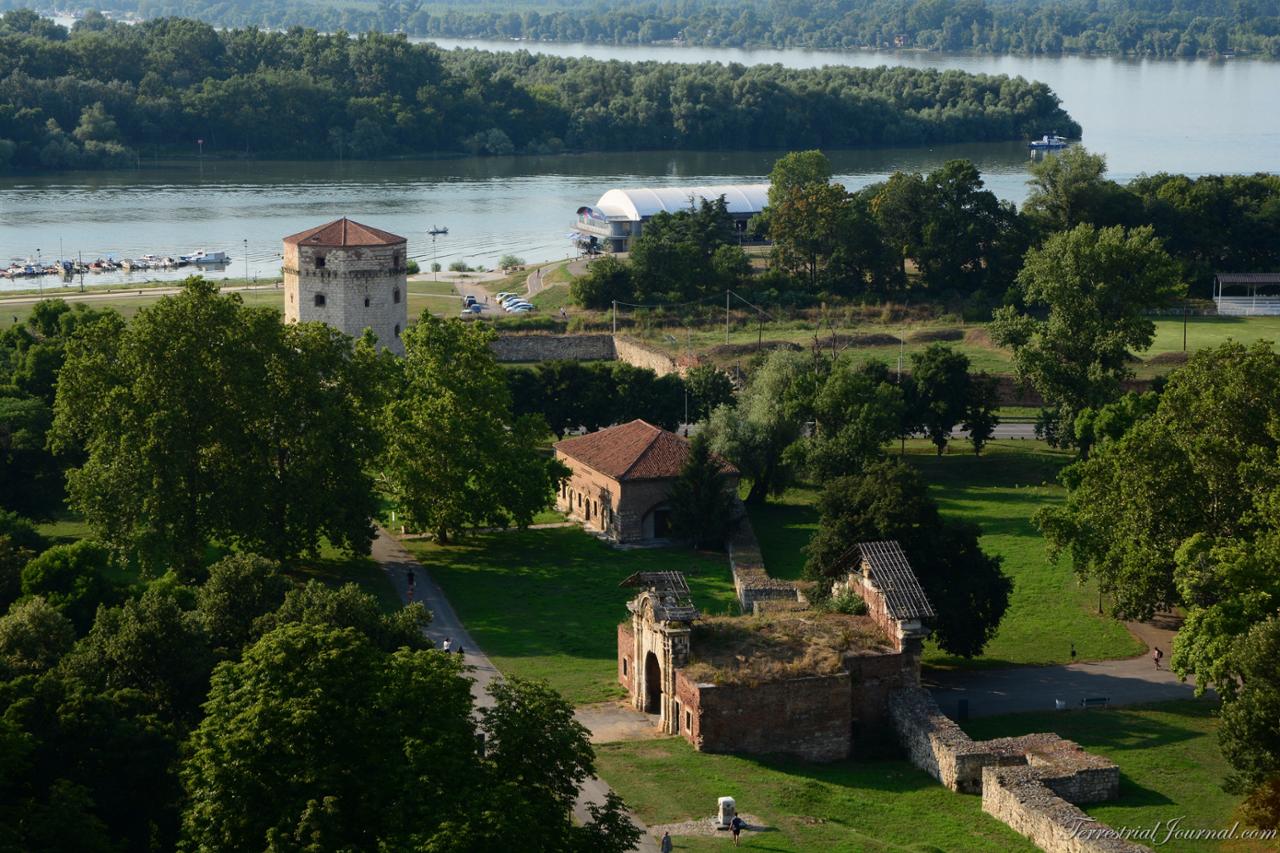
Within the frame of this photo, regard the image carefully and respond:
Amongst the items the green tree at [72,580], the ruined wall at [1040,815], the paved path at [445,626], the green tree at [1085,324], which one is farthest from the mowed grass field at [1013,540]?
the green tree at [72,580]

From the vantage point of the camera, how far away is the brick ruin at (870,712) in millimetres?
32375

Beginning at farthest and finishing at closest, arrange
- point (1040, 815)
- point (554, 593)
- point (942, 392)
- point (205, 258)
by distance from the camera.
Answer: point (205, 258) → point (942, 392) → point (554, 593) → point (1040, 815)

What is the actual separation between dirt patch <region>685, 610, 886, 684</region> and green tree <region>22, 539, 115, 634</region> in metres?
12.1

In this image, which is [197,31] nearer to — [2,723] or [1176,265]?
[1176,265]

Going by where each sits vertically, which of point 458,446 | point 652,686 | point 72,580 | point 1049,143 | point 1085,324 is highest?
point 1049,143

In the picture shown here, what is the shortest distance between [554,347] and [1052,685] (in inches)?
1437

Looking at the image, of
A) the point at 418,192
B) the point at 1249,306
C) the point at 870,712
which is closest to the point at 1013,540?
the point at 870,712

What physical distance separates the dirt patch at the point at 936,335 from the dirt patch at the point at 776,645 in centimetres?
3719

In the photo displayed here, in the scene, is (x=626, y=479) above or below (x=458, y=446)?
below

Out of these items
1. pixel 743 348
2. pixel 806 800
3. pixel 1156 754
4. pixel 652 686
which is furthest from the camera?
pixel 743 348

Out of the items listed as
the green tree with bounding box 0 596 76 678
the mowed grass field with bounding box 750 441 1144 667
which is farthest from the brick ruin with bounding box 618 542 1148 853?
the green tree with bounding box 0 596 76 678

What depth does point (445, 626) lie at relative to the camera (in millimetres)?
42312

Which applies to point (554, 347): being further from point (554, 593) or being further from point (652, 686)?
point (652, 686)

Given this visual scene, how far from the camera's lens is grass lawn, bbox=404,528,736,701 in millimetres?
39750
